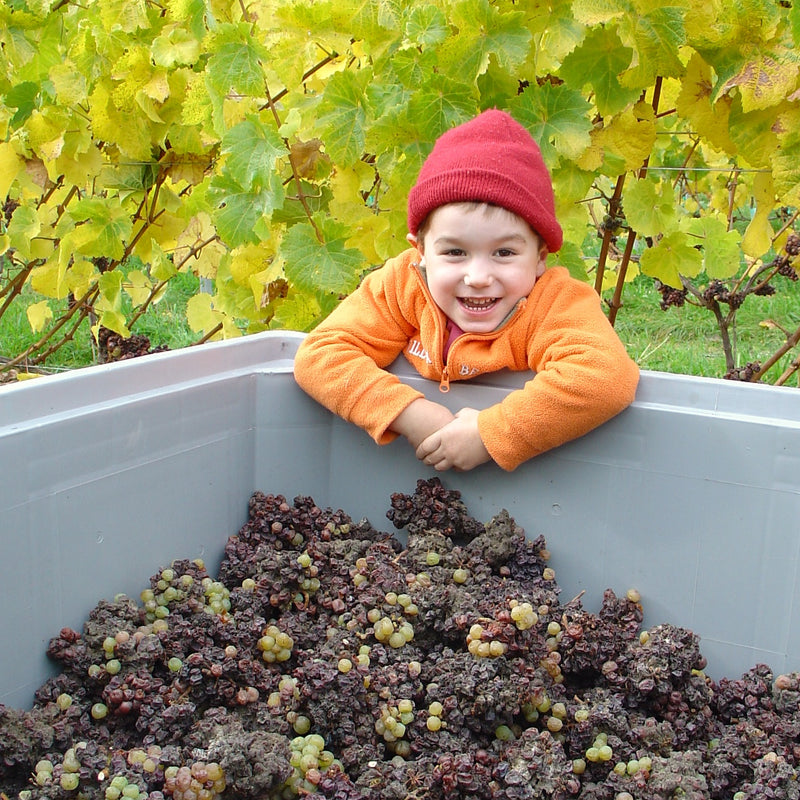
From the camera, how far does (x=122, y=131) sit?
178 centimetres

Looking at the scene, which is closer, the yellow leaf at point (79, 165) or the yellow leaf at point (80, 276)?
the yellow leaf at point (79, 165)

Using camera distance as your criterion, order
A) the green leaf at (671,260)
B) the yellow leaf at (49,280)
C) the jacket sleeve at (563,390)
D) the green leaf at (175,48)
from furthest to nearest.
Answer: the yellow leaf at (49,280) → the green leaf at (671,260) → the green leaf at (175,48) → the jacket sleeve at (563,390)

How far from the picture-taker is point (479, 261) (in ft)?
4.40

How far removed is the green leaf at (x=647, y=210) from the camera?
1631mm

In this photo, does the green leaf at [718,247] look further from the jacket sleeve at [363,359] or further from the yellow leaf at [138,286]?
the yellow leaf at [138,286]

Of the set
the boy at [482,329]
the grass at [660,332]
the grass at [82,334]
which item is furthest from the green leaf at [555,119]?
the grass at [82,334]

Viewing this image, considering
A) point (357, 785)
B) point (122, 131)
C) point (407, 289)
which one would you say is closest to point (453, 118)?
point (407, 289)

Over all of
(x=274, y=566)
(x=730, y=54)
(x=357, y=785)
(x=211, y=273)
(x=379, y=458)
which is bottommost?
(x=357, y=785)

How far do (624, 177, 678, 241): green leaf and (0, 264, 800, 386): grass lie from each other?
1050 millimetres

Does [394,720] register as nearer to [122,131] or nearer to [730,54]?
[730,54]

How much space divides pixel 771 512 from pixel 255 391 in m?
0.72

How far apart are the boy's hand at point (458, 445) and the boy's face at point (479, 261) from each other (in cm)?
14

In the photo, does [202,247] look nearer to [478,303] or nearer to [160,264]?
[160,264]

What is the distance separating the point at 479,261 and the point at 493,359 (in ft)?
0.46
